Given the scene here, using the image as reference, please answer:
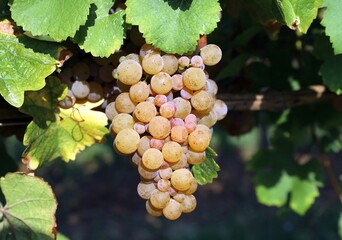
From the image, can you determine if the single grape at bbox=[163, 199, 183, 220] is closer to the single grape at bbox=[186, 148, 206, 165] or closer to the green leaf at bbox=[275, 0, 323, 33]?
the single grape at bbox=[186, 148, 206, 165]

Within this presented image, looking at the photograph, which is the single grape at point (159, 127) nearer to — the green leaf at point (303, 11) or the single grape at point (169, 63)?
the single grape at point (169, 63)

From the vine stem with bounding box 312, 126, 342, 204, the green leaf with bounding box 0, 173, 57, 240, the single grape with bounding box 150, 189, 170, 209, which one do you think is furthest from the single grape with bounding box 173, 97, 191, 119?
the vine stem with bounding box 312, 126, 342, 204

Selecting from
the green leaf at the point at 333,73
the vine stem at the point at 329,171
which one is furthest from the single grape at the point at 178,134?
the vine stem at the point at 329,171

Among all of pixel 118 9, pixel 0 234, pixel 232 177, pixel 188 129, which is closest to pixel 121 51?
pixel 118 9

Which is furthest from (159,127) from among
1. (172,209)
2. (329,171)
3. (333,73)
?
(329,171)

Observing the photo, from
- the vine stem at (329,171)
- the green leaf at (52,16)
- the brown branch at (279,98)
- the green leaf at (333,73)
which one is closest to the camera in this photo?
the green leaf at (52,16)
